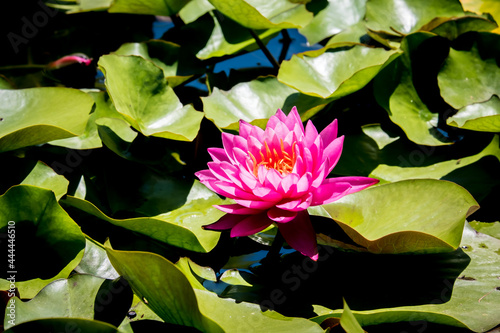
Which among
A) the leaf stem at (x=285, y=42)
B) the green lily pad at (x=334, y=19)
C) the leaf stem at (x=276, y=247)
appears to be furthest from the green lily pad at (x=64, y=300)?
the leaf stem at (x=285, y=42)

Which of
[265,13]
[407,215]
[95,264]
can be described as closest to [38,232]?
[95,264]

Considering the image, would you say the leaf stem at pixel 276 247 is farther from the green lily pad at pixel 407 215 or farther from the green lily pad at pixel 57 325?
the green lily pad at pixel 57 325

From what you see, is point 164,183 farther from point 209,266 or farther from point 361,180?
point 361,180

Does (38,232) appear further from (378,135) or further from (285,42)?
(285,42)

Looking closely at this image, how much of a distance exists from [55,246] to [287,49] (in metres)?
1.57

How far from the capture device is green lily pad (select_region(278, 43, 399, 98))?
1.57 metres

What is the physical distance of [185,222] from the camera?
1371 mm

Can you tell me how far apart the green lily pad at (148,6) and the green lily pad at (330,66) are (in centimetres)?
65

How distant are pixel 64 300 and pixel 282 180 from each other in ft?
1.99

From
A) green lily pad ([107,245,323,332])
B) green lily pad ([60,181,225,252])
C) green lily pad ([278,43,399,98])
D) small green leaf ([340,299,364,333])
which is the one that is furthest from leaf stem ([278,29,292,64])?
small green leaf ([340,299,364,333])

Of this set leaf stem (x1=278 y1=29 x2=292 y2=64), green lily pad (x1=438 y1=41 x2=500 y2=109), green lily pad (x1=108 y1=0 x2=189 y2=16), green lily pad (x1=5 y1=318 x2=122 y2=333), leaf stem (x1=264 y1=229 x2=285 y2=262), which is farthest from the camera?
leaf stem (x1=278 y1=29 x2=292 y2=64)

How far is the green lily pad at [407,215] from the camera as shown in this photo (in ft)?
3.44

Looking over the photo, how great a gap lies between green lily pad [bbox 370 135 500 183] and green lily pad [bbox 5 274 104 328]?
3.15 feet

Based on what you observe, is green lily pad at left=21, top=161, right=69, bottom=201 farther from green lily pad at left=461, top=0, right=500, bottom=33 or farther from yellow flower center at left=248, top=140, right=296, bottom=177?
green lily pad at left=461, top=0, right=500, bottom=33
